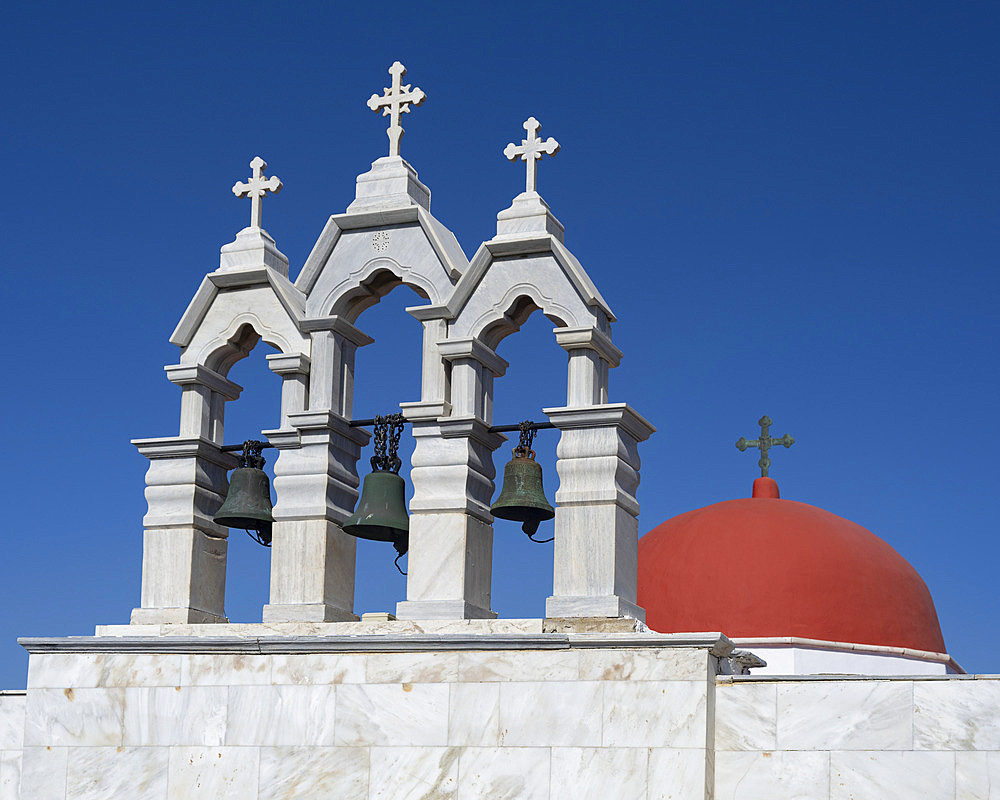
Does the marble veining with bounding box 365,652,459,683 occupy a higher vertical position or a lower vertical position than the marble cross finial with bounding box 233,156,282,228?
lower

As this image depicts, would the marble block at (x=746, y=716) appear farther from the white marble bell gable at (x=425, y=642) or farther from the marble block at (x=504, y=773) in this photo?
the marble block at (x=504, y=773)

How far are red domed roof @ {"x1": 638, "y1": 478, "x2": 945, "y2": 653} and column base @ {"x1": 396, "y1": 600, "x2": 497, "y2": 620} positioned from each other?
7.59 metres

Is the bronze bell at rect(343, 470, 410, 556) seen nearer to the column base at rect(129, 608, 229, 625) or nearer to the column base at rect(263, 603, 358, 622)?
the column base at rect(263, 603, 358, 622)

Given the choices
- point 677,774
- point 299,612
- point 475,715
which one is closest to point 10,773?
point 299,612

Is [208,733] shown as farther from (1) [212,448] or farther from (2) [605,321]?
(2) [605,321]

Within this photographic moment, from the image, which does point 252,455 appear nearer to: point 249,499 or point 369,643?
point 249,499

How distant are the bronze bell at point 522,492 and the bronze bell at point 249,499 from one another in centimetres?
167

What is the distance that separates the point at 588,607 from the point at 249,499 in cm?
278

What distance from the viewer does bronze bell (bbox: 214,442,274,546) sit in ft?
36.6

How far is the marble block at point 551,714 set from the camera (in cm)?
938

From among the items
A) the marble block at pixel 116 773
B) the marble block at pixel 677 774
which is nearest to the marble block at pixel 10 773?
the marble block at pixel 116 773

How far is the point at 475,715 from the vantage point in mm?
9555

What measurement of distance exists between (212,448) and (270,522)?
713 millimetres

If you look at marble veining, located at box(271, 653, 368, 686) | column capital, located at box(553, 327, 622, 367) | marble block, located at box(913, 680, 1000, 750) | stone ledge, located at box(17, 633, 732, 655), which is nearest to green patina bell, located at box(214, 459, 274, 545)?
stone ledge, located at box(17, 633, 732, 655)
